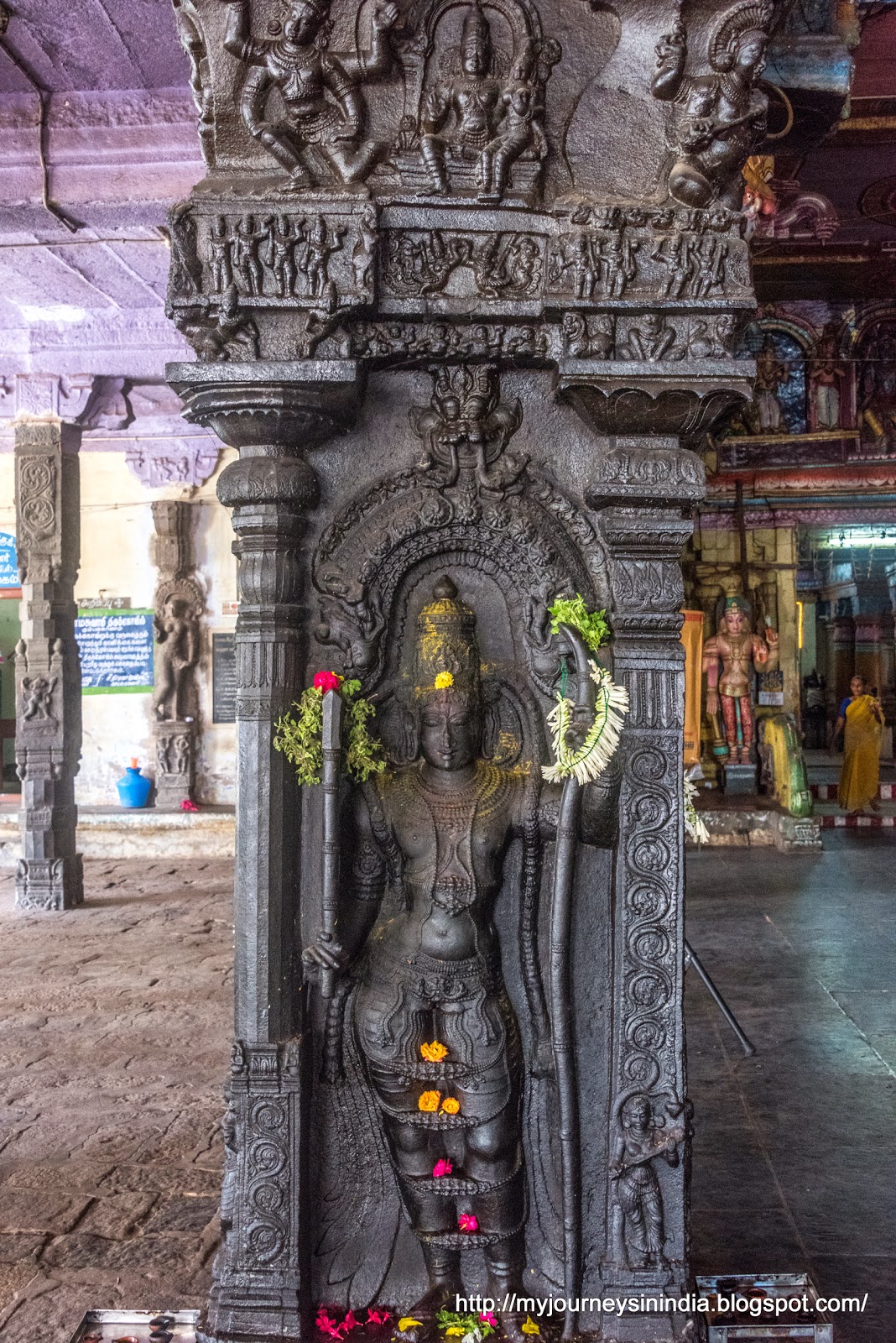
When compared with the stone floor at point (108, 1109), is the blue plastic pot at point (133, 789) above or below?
above

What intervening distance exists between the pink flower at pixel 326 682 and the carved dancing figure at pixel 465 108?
145cm

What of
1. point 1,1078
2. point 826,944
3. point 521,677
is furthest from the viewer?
point 826,944

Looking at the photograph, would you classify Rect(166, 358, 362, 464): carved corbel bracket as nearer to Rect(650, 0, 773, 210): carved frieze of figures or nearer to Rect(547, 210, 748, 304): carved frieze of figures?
Rect(547, 210, 748, 304): carved frieze of figures

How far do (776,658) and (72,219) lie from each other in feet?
32.9

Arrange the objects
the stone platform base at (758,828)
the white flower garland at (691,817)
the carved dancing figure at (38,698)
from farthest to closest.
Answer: the stone platform base at (758,828) < the carved dancing figure at (38,698) < the white flower garland at (691,817)

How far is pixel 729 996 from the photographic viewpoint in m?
6.53

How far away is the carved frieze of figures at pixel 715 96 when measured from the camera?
2908 mm

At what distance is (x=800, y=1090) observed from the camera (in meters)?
5.20

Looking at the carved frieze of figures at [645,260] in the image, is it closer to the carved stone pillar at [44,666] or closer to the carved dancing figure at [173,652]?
the carved stone pillar at [44,666]

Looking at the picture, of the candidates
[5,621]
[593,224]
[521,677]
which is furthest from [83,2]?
→ [5,621]

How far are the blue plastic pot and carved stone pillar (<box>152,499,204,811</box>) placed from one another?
222mm

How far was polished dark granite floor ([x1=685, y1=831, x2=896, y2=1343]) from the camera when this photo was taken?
147 inches

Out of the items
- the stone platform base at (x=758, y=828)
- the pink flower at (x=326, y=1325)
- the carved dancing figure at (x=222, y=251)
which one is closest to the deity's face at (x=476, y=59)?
the carved dancing figure at (x=222, y=251)

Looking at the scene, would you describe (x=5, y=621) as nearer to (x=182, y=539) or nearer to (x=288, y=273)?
(x=182, y=539)
